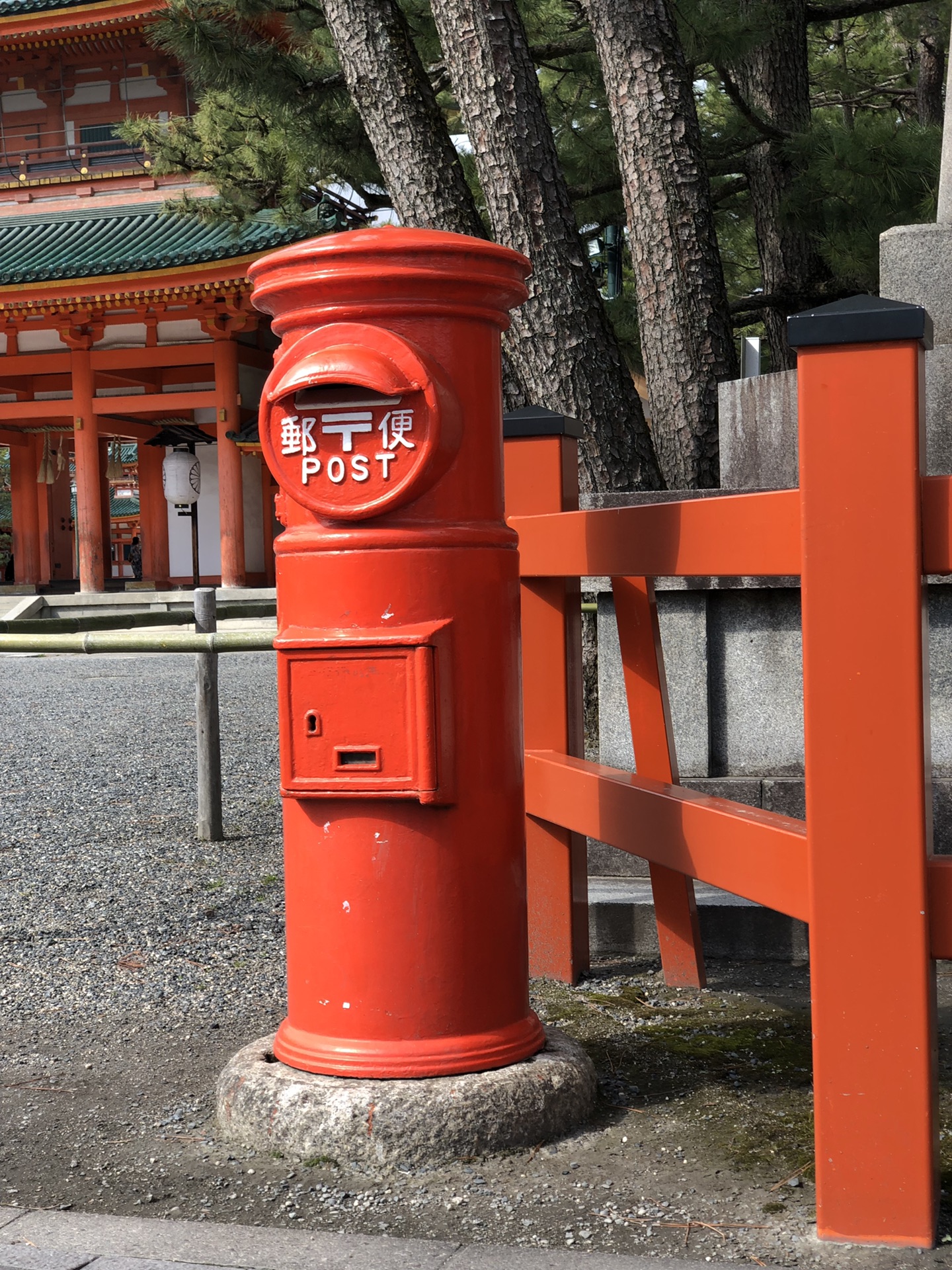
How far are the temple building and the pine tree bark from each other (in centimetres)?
969

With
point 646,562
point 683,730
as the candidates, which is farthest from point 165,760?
point 646,562

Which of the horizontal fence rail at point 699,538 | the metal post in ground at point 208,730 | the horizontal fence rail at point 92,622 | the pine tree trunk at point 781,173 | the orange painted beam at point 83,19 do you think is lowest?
the metal post in ground at point 208,730

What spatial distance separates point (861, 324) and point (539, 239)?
10.3 ft

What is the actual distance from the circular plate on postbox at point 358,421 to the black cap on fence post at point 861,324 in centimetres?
58

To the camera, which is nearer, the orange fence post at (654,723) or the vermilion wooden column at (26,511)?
the orange fence post at (654,723)

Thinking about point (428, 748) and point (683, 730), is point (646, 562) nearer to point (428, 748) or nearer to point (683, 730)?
point (428, 748)

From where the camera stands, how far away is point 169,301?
15.4m

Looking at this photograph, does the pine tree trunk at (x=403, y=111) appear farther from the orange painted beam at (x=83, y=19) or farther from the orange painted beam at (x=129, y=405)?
the orange painted beam at (x=83, y=19)

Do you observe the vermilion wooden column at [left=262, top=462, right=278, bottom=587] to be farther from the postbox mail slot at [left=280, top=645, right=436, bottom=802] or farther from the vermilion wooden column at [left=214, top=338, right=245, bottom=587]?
Answer: the postbox mail slot at [left=280, top=645, right=436, bottom=802]

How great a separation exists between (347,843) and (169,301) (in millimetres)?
14333

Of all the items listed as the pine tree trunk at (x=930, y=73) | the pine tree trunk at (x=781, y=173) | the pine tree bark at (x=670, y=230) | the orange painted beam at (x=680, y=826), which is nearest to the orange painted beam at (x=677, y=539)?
the orange painted beam at (x=680, y=826)

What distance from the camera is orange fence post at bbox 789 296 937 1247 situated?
1.66 m

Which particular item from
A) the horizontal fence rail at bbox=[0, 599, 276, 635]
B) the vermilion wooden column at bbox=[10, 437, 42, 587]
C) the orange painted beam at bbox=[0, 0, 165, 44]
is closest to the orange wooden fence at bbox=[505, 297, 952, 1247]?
the horizontal fence rail at bbox=[0, 599, 276, 635]

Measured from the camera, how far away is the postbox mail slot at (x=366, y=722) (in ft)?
6.61
